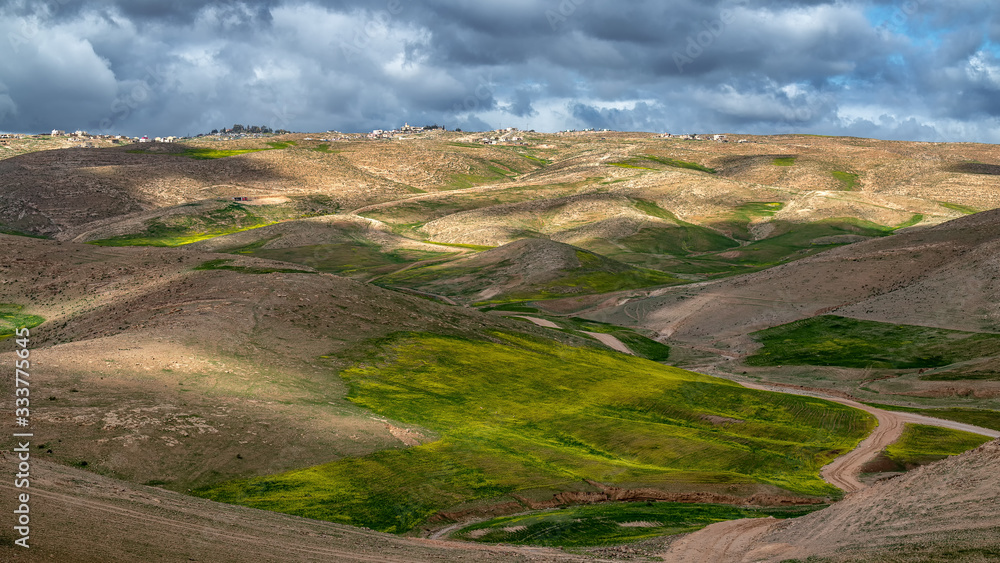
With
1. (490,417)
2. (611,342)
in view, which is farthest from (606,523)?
(611,342)

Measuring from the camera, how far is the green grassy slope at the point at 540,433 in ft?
133

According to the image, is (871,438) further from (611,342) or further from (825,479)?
(611,342)

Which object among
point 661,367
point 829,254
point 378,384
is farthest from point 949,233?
point 378,384

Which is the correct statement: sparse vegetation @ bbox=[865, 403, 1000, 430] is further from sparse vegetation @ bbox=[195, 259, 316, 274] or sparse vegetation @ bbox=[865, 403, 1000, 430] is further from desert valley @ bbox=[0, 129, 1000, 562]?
sparse vegetation @ bbox=[195, 259, 316, 274]

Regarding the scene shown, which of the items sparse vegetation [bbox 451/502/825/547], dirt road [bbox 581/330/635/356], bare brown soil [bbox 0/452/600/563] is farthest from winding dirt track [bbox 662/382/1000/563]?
dirt road [bbox 581/330/635/356]

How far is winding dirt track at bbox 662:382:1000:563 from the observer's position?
107ft

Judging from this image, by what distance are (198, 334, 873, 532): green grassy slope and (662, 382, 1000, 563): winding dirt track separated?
1.49m

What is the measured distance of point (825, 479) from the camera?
170 ft

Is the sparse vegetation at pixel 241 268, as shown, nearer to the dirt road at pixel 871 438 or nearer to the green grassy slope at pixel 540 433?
the green grassy slope at pixel 540 433

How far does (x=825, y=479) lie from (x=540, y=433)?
20.2m

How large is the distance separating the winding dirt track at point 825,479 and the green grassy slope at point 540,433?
1.49 m

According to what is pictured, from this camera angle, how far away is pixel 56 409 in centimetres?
4072

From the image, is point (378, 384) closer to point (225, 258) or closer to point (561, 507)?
point (561, 507)

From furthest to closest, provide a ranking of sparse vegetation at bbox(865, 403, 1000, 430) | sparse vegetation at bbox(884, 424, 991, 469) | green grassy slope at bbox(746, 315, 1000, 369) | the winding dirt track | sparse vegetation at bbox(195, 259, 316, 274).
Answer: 1. green grassy slope at bbox(746, 315, 1000, 369)
2. sparse vegetation at bbox(195, 259, 316, 274)
3. sparse vegetation at bbox(865, 403, 1000, 430)
4. sparse vegetation at bbox(884, 424, 991, 469)
5. the winding dirt track
